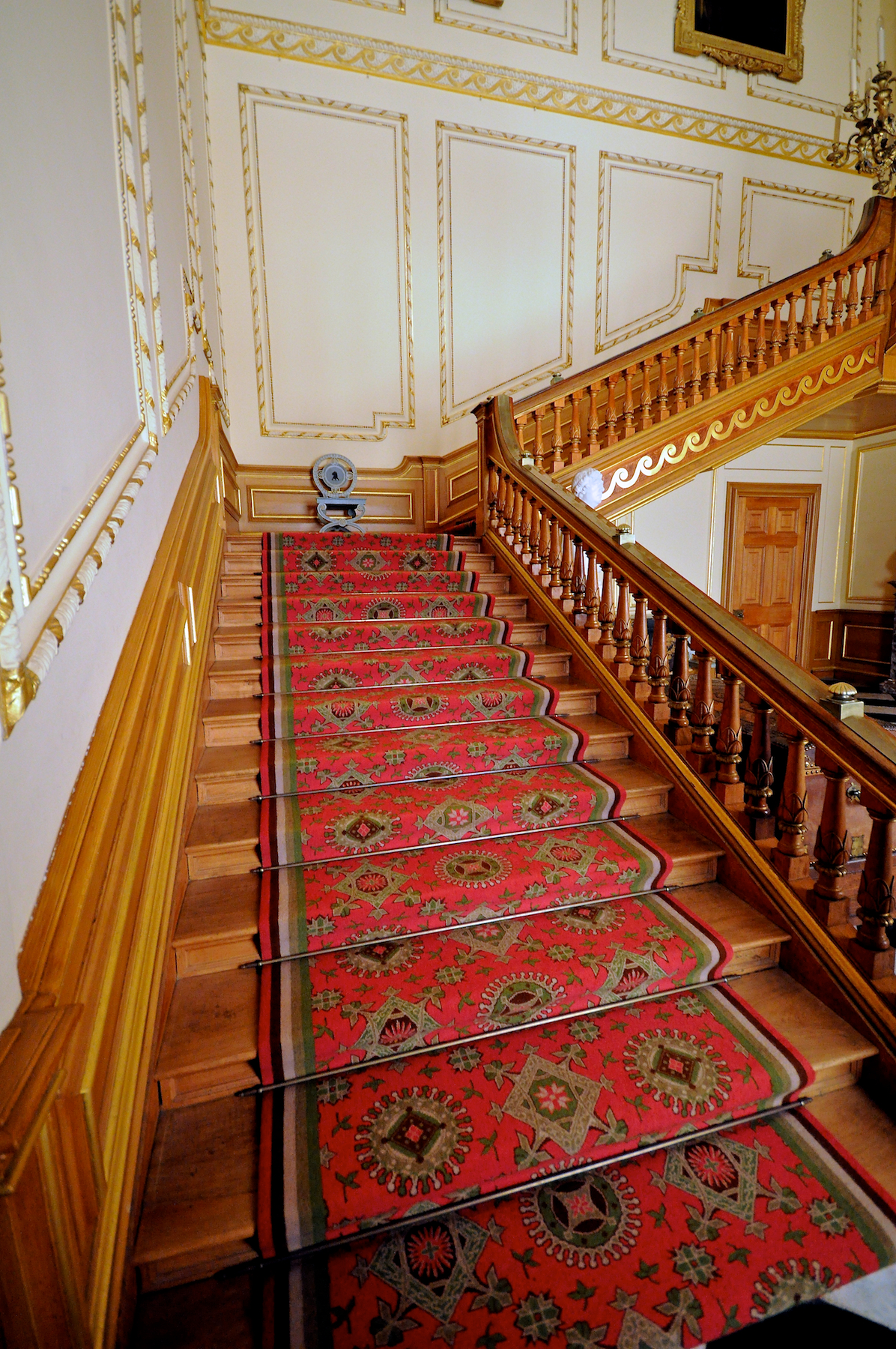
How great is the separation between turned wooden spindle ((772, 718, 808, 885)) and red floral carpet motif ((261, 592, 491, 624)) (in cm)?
169

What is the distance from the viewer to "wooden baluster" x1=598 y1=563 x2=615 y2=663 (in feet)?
8.82

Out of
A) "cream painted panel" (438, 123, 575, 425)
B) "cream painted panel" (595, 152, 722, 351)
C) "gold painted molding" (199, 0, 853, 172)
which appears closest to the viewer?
"gold painted molding" (199, 0, 853, 172)

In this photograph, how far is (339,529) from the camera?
4.80 m

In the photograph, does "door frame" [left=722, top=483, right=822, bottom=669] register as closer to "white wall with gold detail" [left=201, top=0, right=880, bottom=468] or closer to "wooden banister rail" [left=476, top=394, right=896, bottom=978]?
"white wall with gold detail" [left=201, top=0, right=880, bottom=468]

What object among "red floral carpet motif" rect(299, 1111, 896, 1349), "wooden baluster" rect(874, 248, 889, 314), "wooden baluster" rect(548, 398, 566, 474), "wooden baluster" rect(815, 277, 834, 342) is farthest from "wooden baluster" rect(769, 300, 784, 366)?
"red floral carpet motif" rect(299, 1111, 896, 1349)

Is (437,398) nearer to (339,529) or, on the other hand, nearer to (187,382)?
(339,529)

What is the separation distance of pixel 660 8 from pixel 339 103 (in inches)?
123

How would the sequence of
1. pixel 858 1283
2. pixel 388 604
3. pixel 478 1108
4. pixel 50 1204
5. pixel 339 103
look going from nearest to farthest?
1. pixel 50 1204
2. pixel 858 1283
3. pixel 478 1108
4. pixel 388 604
5. pixel 339 103

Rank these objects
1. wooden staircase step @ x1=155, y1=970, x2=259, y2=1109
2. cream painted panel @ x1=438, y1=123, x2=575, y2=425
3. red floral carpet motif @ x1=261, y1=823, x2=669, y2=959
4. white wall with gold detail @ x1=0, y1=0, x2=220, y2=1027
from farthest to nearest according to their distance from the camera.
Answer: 1. cream painted panel @ x1=438, y1=123, x2=575, y2=425
2. red floral carpet motif @ x1=261, y1=823, x2=669, y2=959
3. wooden staircase step @ x1=155, y1=970, x2=259, y2=1109
4. white wall with gold detail @ x1=0, y1=0, x2=220, y2=1027

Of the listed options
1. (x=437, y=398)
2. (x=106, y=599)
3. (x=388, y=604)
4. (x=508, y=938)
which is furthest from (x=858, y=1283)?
(x=437, y=398)

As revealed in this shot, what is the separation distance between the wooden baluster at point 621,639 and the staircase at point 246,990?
0.40ft

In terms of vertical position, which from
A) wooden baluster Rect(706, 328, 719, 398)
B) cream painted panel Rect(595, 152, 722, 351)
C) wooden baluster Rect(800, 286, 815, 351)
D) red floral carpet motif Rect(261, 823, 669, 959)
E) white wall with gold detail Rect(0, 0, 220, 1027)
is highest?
cream painted panel Rect(595, 152, 722, 351)

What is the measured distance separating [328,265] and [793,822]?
4924 mm

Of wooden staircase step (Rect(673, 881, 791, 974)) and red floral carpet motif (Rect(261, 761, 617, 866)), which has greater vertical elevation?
red floral carpet motif (Rect(261, 761, 617, 866))
